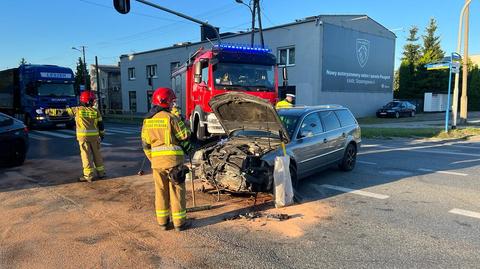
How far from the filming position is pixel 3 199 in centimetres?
625

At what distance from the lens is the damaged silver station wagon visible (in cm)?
578

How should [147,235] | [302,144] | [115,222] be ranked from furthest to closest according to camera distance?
[302,144] < [115,222] < [147,235]

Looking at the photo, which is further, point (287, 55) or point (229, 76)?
point (287, 55)

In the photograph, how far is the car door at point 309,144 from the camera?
6.57m

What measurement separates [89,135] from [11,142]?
2.80m

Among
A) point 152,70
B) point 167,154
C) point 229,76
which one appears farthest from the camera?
point 152,70

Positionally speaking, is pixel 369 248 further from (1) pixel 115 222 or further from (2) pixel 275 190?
(1) pixel 115 222

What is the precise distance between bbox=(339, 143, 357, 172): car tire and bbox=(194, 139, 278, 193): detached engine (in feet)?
8.61

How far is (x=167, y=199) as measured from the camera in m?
4.89

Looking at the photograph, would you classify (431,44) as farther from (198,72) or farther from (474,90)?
(198,72)

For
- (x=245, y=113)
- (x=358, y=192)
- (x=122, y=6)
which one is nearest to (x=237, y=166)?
(x=245, y=113)

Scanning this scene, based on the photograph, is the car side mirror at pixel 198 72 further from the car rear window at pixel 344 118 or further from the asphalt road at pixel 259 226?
the car rear window at pixel 344 118

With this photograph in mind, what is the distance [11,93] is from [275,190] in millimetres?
21313

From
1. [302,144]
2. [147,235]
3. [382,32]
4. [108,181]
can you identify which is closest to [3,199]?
[108,181]
